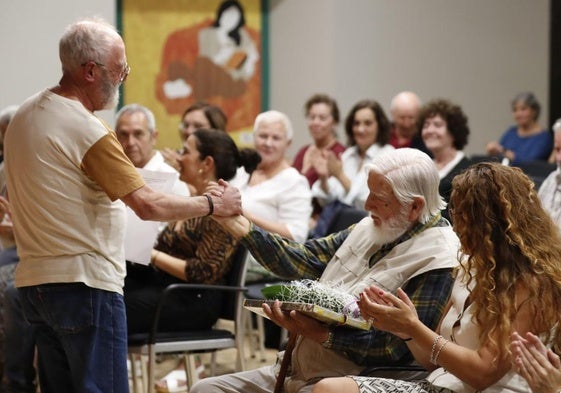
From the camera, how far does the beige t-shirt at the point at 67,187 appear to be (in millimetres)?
2775

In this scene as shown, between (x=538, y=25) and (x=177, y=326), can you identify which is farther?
(x=538, y=25)

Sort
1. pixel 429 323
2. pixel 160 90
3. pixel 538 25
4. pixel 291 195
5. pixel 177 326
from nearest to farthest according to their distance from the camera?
pixel 429 323, pixel 177 326, pixel 291 195, pixel 160 90, pixel 538 25

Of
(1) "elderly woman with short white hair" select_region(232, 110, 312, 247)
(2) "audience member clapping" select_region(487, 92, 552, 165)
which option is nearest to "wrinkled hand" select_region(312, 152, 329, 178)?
(1) "elderly woman with short white hair" select_region(232, 110, 312, 247)

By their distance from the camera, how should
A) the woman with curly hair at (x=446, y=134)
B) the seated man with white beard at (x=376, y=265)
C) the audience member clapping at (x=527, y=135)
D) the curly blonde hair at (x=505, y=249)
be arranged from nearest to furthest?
1. the curly blonde hair at (x=505, y=249)
2. the seated man with white beard at (x=376, y=265)
3. the woman with curly hair at (x=446, y=134)
4. the audience member clapping at (x=527, y=135)

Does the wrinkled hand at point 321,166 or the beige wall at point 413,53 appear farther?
the beige wall at point 413,53

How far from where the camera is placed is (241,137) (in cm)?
822

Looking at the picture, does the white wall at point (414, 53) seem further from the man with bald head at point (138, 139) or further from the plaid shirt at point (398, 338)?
the plaid shirt at point (398, 338)

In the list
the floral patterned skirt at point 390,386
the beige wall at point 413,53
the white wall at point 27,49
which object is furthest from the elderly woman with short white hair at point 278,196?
the beige wall at point 413,53

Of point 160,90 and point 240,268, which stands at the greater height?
point 160,90

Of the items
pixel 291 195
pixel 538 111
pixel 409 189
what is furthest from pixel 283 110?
pixel 409 189

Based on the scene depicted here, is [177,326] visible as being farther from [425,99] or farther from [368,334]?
[425,99]

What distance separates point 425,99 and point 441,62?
0.36 m

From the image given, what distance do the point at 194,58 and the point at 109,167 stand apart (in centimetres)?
545

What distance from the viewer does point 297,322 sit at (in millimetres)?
2766
